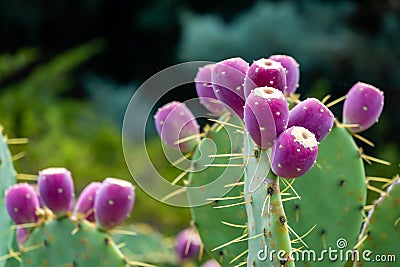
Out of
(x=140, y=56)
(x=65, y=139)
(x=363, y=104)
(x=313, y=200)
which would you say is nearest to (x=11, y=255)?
(x=313, y=200)

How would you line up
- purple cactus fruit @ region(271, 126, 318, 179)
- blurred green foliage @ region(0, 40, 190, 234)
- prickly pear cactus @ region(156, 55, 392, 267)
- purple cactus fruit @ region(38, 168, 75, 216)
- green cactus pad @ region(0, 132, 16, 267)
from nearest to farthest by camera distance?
purple cactus fruit @ region(271, 126, 318, 179) → prickly pear cactus @ region(156, 55, 392, 267) → purple cactus fruit @ region(38, 168, 75, 216) → green cactus pad @ region(0, 132, 16, 267) → blurred green foliage @ region(0, 40, 190, 234)

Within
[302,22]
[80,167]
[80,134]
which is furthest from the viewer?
[302,22]

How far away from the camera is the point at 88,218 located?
1.23 meters

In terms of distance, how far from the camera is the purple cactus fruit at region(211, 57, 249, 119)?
0.83 meters

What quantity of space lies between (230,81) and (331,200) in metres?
0.40

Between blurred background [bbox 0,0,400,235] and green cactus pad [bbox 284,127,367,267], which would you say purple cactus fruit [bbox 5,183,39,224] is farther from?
blurred background [bbox 0,0,400,235]

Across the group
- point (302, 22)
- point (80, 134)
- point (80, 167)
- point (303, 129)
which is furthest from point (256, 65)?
point (302, 22)

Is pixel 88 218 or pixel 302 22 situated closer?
pixel 88 218

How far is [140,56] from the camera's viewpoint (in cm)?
866

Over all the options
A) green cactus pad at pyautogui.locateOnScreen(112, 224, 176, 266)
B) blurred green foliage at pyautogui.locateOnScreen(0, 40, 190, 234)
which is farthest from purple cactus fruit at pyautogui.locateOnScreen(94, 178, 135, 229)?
blurred green foliage at pyautogui.locateOnScreen(0, 40, 190, 234)

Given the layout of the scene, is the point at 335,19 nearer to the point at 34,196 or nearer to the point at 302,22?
the point at 302,22

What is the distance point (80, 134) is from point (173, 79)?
184 inches

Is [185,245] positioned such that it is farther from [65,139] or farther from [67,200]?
[65,139]

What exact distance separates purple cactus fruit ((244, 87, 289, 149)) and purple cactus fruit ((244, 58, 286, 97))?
0.10ft
